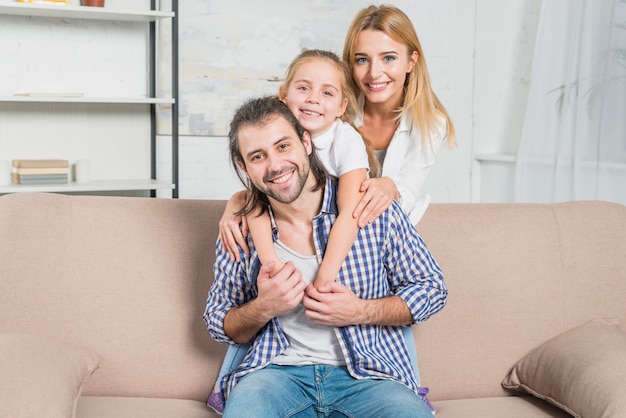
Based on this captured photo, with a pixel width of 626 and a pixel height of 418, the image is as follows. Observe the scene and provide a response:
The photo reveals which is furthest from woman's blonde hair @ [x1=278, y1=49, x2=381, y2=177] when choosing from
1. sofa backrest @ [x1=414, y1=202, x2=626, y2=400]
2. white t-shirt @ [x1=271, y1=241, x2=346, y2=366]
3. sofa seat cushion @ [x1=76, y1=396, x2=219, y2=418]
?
sofa seat cushion @ [x1=76, y1=396, x2=219, y2=418]

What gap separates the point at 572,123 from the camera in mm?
4055

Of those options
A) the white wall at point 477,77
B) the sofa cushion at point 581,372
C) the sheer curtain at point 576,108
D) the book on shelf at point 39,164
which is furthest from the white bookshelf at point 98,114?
the sofa cushion at point 581,372

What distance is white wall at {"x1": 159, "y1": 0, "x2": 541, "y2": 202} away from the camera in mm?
4957

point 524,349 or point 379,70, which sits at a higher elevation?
point 379,70

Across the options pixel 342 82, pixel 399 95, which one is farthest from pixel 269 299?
pixel 399 95

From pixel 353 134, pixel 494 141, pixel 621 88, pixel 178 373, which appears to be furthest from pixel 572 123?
pixel 178 373

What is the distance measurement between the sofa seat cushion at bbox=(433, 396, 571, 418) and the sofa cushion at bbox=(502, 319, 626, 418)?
0.12ft

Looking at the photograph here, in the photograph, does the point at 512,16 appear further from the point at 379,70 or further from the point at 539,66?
the point at 379,70

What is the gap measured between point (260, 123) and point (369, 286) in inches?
18.8

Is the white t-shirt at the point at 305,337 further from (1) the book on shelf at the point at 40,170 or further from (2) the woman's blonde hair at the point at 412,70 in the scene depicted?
(1) the book on shelf at the point at 40,170

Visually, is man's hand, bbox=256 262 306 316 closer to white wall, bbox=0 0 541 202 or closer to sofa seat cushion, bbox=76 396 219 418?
sofa seat cushion, bbox=76 396 219 418

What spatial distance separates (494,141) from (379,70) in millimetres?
3058

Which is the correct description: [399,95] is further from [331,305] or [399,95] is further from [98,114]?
[98,114]

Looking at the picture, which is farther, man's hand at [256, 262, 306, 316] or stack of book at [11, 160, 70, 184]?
stack of book at [11, 160, 70, 184]
